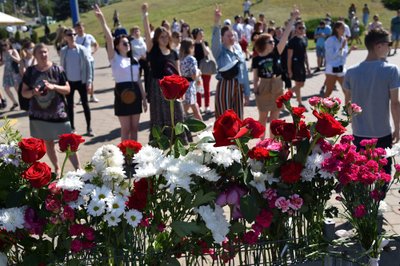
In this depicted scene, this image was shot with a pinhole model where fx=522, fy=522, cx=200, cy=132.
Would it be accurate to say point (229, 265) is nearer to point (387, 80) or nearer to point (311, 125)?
point (311, 125)

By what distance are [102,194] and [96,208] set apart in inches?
2.8

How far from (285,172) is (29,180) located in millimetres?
1249

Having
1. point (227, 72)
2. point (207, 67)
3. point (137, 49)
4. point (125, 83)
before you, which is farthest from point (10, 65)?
point (227, 72)

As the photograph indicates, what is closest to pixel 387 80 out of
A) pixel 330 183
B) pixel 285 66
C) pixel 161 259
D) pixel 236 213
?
pixel 330 183

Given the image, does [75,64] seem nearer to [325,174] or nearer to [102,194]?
[102,194]

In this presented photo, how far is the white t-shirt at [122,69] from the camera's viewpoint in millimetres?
7023

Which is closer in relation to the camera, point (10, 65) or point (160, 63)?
point (160, 63)

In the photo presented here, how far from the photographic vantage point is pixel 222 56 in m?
7.23

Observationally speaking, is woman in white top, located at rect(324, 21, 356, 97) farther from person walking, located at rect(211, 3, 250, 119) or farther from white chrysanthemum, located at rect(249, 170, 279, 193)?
white chrysanthemum, located at rect(249, 170, 279, 193)

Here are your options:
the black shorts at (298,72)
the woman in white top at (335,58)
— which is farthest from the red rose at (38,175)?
the black shorts at (298,72)

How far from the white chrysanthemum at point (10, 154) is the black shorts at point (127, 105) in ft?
14.1

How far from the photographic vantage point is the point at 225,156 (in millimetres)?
2535

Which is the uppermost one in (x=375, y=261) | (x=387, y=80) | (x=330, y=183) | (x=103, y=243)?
(x=387, y=80)

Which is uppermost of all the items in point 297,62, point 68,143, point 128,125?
point 68,143
